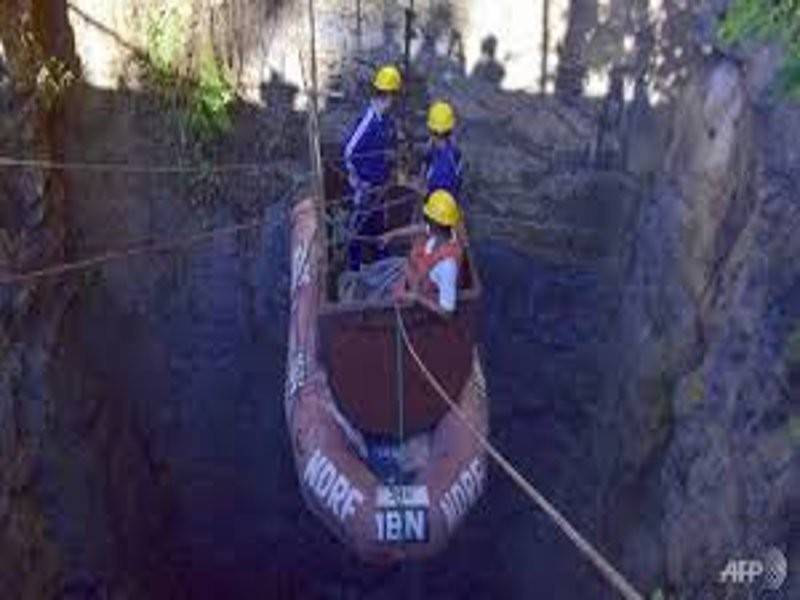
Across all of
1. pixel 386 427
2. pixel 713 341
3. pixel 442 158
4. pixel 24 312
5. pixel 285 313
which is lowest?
pixel 386 427

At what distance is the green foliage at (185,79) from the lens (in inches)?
443

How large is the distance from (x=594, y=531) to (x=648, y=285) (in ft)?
8.25

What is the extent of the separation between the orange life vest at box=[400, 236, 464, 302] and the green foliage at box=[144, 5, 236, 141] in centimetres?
427

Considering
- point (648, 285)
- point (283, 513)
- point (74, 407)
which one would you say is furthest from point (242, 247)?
point (648, 285)

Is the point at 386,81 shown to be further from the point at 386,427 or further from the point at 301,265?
the point at 386,427

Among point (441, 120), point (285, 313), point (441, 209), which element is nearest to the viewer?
point (441, 209)

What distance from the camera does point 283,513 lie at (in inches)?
524

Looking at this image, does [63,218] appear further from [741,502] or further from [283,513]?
[741,502]

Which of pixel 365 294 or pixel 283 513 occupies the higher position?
pixel 365 294

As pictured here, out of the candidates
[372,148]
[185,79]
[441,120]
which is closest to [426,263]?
[372,148]

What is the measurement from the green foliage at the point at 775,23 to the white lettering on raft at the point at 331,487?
160 inches

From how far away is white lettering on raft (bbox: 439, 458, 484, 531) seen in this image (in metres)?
8.17

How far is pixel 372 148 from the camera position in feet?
29.6

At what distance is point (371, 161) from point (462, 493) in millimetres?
2751
